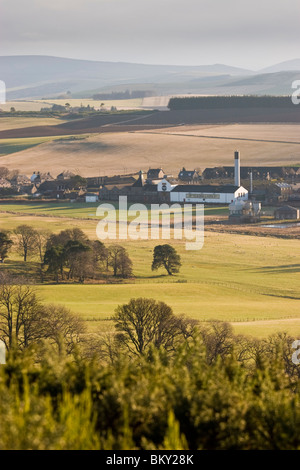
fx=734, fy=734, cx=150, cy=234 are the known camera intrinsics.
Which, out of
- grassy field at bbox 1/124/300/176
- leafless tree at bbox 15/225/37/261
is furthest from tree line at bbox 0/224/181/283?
grassy field at bbox 1/124/300/176

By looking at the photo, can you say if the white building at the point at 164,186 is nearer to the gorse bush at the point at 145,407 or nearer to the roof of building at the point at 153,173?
the roof of building at the point at 153,173

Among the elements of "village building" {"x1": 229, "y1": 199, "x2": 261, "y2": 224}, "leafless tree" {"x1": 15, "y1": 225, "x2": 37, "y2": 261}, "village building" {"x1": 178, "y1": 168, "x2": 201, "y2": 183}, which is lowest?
"leafless tree" {"x1": 15, "y1": 225, "x2": 37, "y2": 261}

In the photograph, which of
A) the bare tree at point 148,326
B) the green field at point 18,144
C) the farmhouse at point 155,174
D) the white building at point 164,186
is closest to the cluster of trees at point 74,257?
the bare tree at point 148,326

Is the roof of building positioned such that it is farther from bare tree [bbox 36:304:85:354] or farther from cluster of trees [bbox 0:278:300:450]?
cluster of trees [bbox 0:278:300:450]

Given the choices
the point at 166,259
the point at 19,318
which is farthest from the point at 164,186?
the point at 19,318

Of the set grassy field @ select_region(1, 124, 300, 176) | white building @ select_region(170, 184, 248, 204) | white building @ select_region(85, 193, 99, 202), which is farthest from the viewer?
grassy field @ select_region(1, 124, 300, 176)
